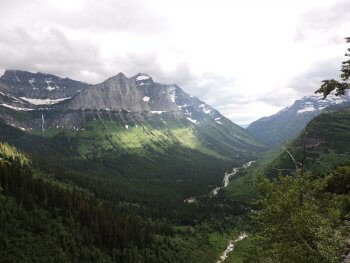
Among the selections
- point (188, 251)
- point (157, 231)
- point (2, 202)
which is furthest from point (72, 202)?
point (188, 251)

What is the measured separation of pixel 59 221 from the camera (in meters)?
154

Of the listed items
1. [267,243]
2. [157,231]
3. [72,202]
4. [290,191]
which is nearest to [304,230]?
[290,191]

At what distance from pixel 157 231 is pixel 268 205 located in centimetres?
16451

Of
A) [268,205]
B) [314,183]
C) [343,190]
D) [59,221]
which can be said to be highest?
[314,183]

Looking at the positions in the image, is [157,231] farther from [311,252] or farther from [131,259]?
[311,252]

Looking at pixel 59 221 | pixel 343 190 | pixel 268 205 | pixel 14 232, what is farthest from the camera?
pixel 59 221

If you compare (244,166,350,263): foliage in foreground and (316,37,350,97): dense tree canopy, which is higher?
(316,37,350,97): dense tree canopy

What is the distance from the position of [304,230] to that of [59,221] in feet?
453

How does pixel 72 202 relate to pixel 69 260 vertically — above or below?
above

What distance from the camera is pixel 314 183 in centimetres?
3709

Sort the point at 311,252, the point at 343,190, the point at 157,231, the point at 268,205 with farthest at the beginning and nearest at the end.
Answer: the point at 157,231, the point at 343,190, the point at 268,205, the point at 311,252

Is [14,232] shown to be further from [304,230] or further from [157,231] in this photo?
[304,230]

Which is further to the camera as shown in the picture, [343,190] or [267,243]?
[343,190]

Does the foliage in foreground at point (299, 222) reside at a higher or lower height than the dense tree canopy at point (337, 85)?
lower
